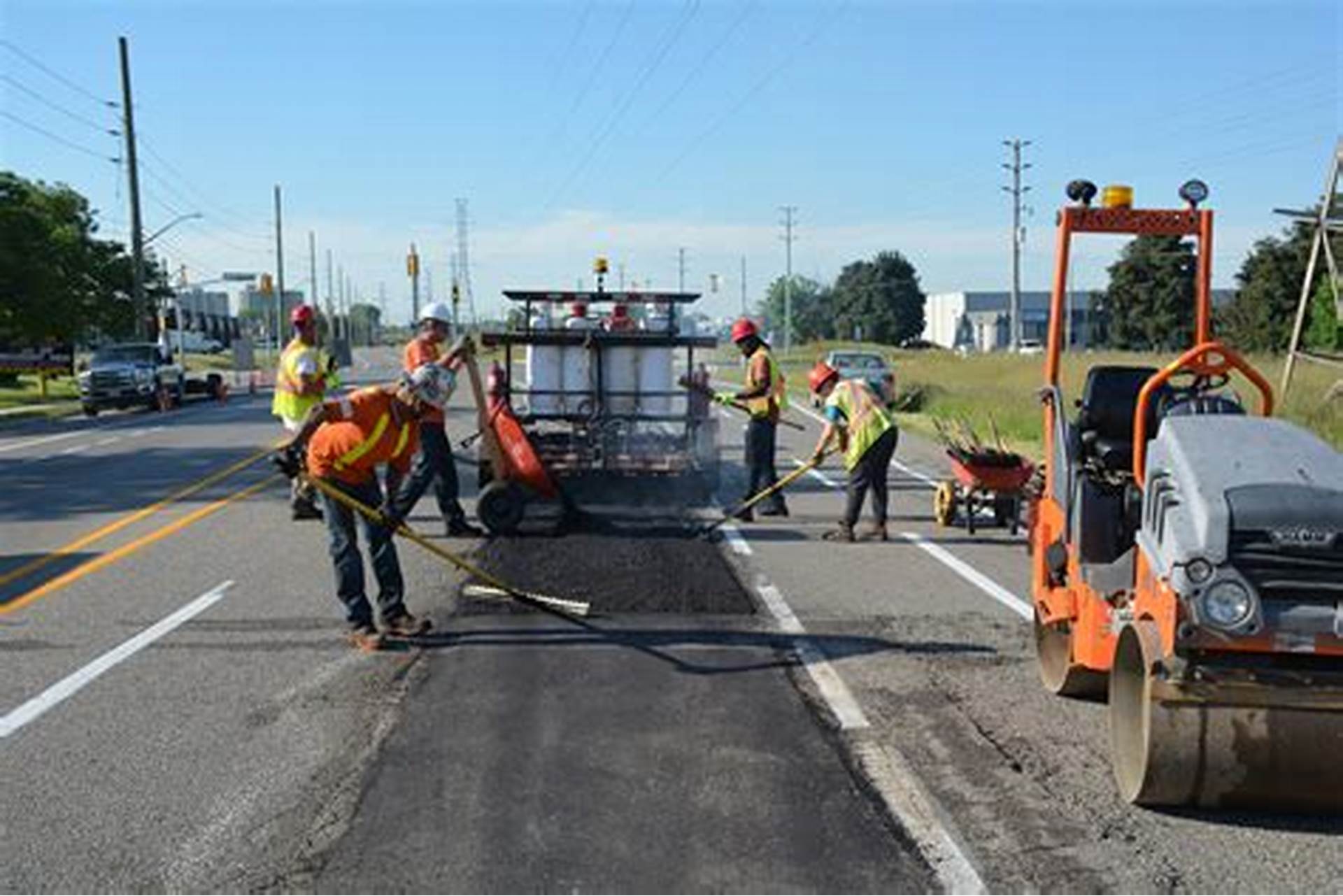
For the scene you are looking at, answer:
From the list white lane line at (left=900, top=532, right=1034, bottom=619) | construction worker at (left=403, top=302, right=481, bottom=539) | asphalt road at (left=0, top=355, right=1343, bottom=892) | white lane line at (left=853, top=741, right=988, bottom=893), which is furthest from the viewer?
construction worker at (left=403, top=302, right=481, bottom=539)

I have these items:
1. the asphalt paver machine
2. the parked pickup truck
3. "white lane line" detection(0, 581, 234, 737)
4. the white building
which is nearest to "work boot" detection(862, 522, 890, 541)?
the asphalt paver machine

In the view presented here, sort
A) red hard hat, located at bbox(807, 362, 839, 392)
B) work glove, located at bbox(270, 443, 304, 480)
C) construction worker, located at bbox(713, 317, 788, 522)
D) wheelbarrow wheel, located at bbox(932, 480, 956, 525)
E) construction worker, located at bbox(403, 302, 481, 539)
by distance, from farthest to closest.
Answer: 1. construction worker, located at bbox(713, 317, 788, 522)
2. red hard hat, located at bbox(807, 362, 839, 392)
3. wheelbarrow wheel, located at bbox(932, 480, 956, 525)
4. construction worker, located at bbox(403, 302, 481, 539)
5. work glove, located at bbox(270, 443, 304, 480)

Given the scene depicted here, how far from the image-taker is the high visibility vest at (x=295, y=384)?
11703mm

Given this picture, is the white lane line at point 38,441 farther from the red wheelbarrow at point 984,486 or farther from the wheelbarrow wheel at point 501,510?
the red wheelbarrow at point 984,486

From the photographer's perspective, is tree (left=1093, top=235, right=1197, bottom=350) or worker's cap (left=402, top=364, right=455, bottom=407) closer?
worker's cap (left=402, top=364, right=455, bottom=407)

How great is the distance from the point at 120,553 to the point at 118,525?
1855 mm

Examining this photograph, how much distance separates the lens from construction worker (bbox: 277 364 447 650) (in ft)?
25.6

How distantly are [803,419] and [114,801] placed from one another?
80.5 feet

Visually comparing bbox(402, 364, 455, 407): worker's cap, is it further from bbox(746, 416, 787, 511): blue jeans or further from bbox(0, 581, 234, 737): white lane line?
bbox(746, 416, 787, 511): blue jeans

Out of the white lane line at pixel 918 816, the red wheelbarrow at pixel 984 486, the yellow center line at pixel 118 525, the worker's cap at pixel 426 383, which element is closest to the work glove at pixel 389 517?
the worker's cap at pixel 426 383

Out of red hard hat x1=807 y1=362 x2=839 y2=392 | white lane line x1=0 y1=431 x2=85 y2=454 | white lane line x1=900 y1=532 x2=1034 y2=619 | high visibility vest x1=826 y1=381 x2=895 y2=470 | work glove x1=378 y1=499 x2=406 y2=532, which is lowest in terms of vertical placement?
white lane line x1=0 y1=431 x2=85 y2=454

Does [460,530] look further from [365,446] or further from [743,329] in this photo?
[365,446]

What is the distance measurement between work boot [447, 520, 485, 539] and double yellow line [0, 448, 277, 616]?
254cm

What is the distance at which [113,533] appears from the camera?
12344mm
